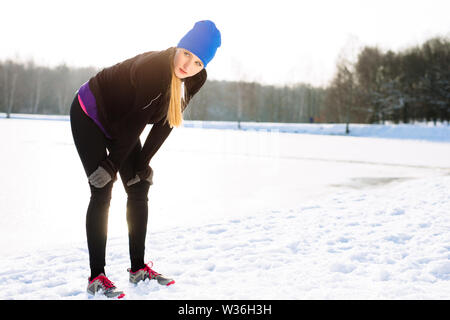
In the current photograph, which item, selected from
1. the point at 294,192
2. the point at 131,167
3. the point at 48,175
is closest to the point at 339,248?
the point at 131,167

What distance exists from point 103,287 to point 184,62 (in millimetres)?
1314

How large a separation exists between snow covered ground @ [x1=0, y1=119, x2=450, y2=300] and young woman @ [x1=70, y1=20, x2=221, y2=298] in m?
0.46

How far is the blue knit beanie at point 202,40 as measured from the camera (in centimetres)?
200

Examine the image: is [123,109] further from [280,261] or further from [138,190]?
[280,261]

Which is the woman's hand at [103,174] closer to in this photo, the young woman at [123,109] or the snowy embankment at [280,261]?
the young woman at [123,109]

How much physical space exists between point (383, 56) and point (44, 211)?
41609 millimetres

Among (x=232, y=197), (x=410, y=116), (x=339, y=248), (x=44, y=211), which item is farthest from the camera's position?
(x=410, y=116)

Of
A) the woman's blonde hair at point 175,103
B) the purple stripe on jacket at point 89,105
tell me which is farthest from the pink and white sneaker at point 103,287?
the woman's blonde hair at point 175,103

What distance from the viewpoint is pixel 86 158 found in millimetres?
2074

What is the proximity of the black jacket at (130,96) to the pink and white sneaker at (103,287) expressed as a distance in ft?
2.11

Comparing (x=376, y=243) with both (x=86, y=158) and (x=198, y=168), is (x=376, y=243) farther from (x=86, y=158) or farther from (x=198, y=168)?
(x=198, y=168)

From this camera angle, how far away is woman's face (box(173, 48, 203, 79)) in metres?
2.01

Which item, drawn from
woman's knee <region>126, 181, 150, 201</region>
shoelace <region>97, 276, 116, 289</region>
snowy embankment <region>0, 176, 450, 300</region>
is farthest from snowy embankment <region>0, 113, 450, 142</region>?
shoelace <region>97, 276, 116, 289</region>

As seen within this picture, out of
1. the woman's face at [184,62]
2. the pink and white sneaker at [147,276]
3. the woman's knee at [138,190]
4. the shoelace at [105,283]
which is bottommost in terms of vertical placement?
the pink and white sneaker at [147,276]
